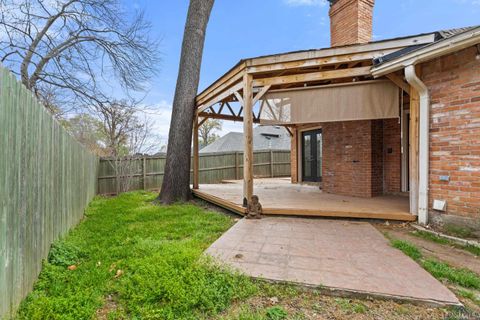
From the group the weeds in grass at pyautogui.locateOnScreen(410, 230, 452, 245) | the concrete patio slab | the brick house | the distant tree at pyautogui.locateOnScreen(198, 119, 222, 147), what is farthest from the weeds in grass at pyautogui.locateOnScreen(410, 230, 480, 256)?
the distant tree at pyautogui.locateOnScreen(198, 119, 222, 147)

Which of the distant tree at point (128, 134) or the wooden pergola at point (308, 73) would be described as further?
the distant tree at point (128, 134)

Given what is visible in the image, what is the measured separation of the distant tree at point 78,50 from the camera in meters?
7.50

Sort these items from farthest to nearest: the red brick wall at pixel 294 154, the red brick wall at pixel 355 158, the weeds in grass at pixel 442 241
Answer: the red brick wall at pixel 294 154 → the red brick wall at pixel 355 158 → the weeds in grass at pixel 442 241

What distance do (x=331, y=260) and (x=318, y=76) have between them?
3279 mm

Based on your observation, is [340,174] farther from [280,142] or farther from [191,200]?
[280,142]

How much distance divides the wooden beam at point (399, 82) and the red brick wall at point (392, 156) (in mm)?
2152

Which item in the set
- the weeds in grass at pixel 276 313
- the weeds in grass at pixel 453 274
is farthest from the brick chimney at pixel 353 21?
the weeds in grass at pixel 276 313

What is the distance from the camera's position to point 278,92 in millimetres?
5117

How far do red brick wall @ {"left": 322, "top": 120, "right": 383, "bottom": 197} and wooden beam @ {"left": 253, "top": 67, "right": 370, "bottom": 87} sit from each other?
2157 millimetres

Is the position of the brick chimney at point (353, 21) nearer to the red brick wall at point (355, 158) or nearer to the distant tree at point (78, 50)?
the red brick wall at point (355, 158)

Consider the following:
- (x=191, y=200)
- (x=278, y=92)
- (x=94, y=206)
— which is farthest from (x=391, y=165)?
(x=94, y=206)

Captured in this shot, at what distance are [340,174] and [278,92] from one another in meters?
3.25

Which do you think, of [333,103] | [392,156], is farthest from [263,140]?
[333,103]

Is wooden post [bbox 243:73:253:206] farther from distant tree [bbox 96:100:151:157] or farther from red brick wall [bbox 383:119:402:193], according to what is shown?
distant tree [bbox 96:100:151:157]
